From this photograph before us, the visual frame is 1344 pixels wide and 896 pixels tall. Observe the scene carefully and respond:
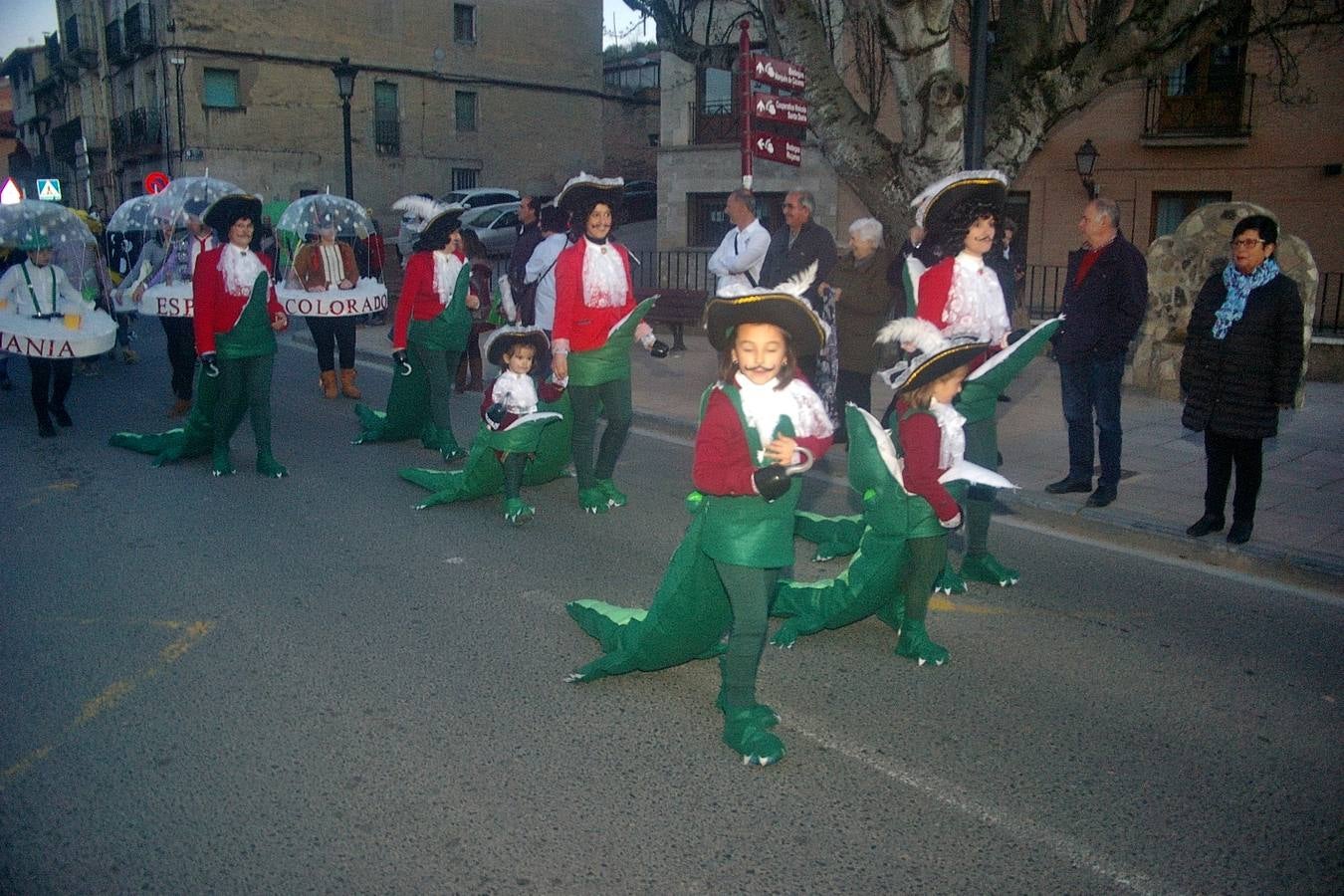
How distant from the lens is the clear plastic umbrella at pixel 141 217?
10969 mm

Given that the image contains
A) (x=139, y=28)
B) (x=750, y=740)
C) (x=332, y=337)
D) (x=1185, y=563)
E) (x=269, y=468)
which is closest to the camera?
(x=750, y=740)

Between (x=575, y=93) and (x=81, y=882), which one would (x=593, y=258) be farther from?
(x=575, y=93)

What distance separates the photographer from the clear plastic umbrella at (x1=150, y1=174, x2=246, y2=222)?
428 inches

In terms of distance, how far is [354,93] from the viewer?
35594 mm

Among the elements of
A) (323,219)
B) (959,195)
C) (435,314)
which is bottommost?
(435,314)

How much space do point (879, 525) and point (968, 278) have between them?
5.39 ft

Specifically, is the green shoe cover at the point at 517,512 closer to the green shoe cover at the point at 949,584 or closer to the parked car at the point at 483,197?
the green shoe cover at the point at 949,584

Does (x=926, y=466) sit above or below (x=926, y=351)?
below

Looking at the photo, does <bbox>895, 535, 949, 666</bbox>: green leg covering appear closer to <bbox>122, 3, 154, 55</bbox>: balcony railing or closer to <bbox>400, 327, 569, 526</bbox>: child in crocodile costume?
<bbox>400, 327, 569, 526</bbox>: child in crocodile costume

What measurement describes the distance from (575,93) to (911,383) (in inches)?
1489

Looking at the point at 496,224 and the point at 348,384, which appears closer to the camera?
the point at 348,384

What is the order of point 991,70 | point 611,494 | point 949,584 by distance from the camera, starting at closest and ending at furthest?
point 949,584 < point 611,494 < point 991,70

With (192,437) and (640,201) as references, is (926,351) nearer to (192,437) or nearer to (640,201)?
(192,437)

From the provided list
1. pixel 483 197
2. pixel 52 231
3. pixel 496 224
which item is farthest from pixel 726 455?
pixel 483 197
